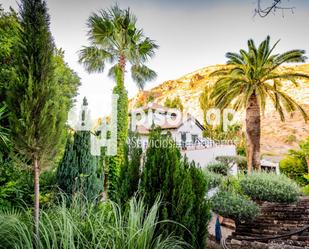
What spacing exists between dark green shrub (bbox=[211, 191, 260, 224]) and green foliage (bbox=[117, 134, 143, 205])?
541 cm

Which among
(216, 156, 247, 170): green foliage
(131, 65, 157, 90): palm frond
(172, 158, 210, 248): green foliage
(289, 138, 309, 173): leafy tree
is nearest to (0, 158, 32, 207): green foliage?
(172, 158, 210, 248): green foliage

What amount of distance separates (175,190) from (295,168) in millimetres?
19668

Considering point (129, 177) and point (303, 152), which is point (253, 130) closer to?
point (303, 152)

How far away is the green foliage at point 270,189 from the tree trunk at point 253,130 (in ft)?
7.28

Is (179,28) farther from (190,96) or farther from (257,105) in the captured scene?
(190,96)

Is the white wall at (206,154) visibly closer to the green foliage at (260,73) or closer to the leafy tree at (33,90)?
the green foliage at (260,73)

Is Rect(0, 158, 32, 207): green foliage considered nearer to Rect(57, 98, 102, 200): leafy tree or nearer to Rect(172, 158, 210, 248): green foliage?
Rect(57, 98, 102, 200): leafy tree

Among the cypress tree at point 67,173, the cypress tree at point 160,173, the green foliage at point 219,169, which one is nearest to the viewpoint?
the cypress tree at point 160,173

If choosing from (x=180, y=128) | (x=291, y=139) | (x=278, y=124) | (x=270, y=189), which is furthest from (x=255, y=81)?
(x=278, y=124)

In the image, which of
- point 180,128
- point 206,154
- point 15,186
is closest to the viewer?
point 15,186

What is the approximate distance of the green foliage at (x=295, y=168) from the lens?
1862cm

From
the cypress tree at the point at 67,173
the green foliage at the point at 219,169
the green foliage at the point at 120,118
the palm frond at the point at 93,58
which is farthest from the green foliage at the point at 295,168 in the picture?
the cypress tree at the point at 67,173

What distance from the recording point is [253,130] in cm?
1301

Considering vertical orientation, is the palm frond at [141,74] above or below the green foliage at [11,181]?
above
